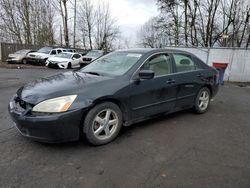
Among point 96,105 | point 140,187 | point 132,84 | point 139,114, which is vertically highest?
point 132,84

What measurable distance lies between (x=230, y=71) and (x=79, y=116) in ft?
37.4

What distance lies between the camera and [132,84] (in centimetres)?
346

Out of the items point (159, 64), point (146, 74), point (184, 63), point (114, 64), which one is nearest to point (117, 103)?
point (146, 74)

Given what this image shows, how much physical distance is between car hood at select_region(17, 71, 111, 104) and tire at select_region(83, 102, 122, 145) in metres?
0.34

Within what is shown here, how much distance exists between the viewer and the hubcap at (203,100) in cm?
491

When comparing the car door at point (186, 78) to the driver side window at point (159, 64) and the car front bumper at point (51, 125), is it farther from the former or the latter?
the car front bumper at point (51, 125)

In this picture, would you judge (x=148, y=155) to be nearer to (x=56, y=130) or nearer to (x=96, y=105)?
(x=96, y=105)

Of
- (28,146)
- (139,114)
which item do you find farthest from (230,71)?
(28,146)

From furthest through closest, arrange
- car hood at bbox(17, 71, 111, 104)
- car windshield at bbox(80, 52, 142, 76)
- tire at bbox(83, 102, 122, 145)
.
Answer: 1. car windshield at bbox(80, 52, 142, 76)
2. tire at bbox(83, 102, 122, 145)
3. car hood at bbox(17, 71, 111, 104)

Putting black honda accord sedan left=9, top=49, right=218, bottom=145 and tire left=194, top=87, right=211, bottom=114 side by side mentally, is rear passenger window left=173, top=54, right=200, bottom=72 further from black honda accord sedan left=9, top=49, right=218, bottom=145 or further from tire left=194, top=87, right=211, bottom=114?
tire left=194, top=87, right=211, bottom=114

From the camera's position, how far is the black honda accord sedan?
9.20 ft

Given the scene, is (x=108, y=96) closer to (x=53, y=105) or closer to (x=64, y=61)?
(x=53, y=105)

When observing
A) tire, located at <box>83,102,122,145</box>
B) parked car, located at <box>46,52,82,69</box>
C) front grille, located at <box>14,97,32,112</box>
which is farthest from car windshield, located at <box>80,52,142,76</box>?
parked car, located at <box>46,52,82,69</box>

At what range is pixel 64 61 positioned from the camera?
16.6m
